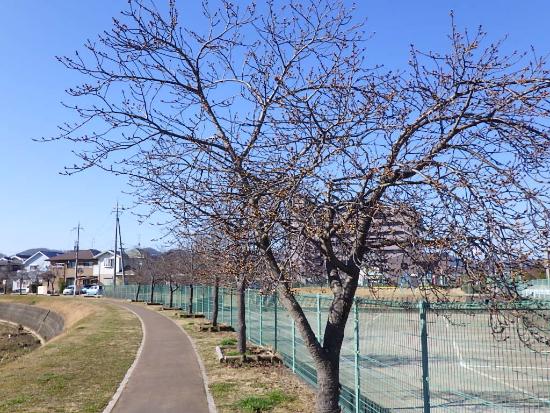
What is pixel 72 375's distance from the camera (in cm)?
1284

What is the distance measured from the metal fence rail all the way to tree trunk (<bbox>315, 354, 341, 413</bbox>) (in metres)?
0.90

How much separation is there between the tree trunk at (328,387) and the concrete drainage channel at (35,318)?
3418cm

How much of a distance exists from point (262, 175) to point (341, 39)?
192cm

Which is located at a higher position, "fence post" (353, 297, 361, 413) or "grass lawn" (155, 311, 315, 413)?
"fence post" (353, 297, 361, 413)

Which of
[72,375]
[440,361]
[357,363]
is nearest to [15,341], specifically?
[72,375]

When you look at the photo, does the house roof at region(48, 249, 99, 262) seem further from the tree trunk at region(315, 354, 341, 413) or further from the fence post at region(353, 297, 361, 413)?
the tree trunk at region(315, 354, 341, 413)

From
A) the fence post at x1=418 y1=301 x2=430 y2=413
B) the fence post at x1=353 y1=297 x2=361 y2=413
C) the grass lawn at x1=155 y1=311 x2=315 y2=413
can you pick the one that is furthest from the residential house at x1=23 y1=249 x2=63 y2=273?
the fence post at x1=418 y1=301 x2=430 y2=413

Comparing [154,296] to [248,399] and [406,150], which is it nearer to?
[248,399]

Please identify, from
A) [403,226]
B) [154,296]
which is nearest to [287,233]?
[403,226]

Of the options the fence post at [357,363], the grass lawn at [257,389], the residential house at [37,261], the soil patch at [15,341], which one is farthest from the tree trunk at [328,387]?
the residential house at [37,261]

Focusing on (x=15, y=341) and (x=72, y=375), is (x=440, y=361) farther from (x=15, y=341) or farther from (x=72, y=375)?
(x=15, y=341)

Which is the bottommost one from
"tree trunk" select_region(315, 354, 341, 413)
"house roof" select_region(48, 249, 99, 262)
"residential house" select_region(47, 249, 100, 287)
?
"tree trunk" select_region(315, 354, 341, 413)

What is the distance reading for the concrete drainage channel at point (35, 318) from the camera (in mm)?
43000

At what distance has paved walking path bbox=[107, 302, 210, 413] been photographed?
9820mm
